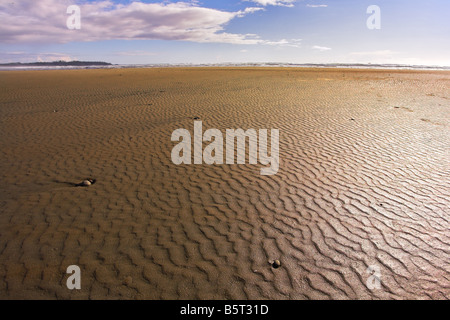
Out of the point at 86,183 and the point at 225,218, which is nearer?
the point at 225,218

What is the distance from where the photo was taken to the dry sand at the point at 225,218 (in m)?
3.53

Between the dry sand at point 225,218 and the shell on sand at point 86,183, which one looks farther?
the shell on sand at point 86,183

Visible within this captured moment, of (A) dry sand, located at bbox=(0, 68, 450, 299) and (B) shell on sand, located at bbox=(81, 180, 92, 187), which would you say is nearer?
(A) dry sand, located at bbox=(0, 68, 450, 299)

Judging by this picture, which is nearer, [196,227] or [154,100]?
[196,227]

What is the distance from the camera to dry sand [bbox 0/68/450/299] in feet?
11.6

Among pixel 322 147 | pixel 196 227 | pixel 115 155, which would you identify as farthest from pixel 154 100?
pixel 196 227

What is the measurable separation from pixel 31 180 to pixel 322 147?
9092 mm

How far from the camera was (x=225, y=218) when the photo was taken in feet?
16.1

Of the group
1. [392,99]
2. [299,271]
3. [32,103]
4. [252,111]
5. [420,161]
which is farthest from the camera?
[392,99]

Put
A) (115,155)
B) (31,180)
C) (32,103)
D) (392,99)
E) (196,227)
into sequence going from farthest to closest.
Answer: (392,99), (32,103), (115,155), (31,180), (196,227)

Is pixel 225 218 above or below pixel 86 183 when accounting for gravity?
below
